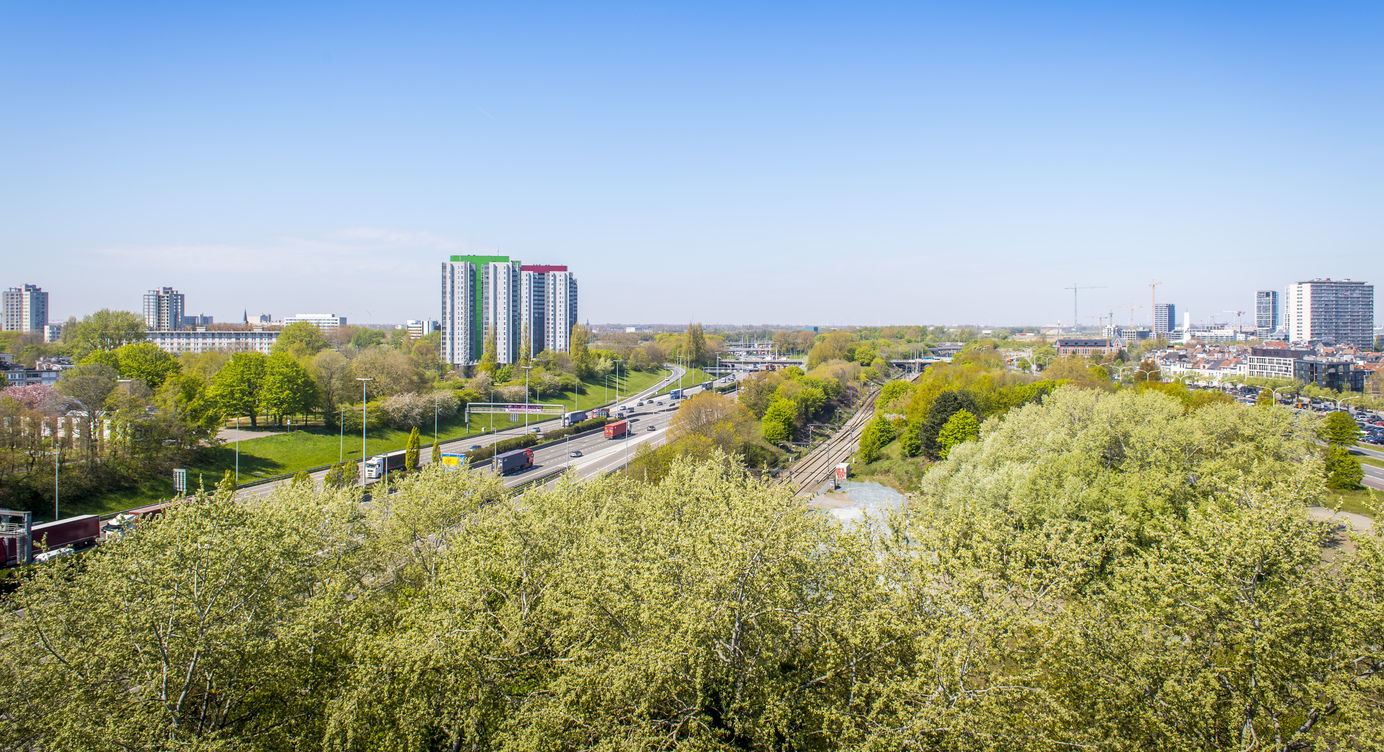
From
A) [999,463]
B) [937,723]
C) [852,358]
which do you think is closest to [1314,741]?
[937,723]

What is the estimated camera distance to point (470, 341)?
10338cm

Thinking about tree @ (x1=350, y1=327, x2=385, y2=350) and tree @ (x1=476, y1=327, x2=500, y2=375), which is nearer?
tree @ (x1=476, y1=327, x2=500, y2=375)

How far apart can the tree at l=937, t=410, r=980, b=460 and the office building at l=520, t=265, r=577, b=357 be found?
235 ft

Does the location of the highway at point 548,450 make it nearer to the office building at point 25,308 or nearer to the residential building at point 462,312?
the residential building at point 462,312

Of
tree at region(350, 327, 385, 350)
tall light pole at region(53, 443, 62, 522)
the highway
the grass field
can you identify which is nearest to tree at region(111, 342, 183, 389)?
the grass field

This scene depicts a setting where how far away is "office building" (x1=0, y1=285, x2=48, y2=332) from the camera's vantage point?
163625mm

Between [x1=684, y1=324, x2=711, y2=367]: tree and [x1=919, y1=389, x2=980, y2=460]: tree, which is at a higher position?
[x1=684, y1=324, x2=711, y2=367]: tree

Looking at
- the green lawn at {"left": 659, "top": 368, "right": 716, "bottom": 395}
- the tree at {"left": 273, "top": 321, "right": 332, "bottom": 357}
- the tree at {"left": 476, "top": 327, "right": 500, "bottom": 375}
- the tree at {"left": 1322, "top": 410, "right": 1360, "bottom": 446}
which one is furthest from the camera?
the green lawn at {"left": 659, "top": 368, "right": 716, "bottom": 395}

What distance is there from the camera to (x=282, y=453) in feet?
153

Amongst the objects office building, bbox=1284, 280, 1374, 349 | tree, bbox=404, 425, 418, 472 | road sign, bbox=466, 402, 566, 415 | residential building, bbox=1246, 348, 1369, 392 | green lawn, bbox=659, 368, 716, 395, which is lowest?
tree, bbox=404, 425, 418, 472

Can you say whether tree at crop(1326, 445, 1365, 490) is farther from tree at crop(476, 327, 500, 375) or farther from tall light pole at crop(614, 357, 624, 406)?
tree at crop(476, 327, 500, 375)

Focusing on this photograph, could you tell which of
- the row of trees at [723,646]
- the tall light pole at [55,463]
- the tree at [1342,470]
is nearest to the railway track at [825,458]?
the row of trees at [723,646]

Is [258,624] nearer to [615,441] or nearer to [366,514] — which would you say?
[366,514]

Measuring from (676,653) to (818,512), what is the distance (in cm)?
571
